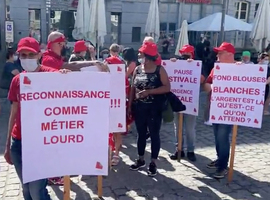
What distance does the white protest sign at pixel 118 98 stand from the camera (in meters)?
4.37

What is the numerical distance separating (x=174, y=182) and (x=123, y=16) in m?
17.6

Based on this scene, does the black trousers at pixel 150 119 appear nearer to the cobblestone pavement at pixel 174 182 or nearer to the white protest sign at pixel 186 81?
the cobblestone pavement at pixel 174 182

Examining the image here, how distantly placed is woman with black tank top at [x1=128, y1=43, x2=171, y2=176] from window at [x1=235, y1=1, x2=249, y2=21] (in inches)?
852

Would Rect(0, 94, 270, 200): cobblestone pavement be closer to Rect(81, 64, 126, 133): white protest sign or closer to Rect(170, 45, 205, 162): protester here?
Rect(170, 45, 205, 162): protester

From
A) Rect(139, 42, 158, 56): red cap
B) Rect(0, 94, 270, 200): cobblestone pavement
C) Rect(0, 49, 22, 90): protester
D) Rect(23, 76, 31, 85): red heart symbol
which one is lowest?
Rect(0, 94, 270, 200): cobblestone pavement

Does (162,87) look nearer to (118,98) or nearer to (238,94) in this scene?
(118,98)

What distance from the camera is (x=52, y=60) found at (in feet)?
13.4

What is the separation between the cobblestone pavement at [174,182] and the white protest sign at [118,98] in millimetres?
777

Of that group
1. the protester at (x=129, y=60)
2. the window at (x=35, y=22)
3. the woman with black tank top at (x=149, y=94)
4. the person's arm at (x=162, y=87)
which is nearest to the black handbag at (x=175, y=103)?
the woman with black tank top at (x=149, y=94)

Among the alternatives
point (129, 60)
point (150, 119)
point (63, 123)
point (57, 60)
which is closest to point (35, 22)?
point (129, 60)

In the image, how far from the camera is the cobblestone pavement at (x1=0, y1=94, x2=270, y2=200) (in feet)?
14.0

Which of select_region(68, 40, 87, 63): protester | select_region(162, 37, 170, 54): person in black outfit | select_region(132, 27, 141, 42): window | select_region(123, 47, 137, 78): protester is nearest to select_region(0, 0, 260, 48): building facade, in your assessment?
select_region(132, 27, 141, 42): window

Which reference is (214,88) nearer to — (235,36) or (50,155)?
(50,155)

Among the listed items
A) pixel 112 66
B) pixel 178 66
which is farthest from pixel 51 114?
pixel 178 66
